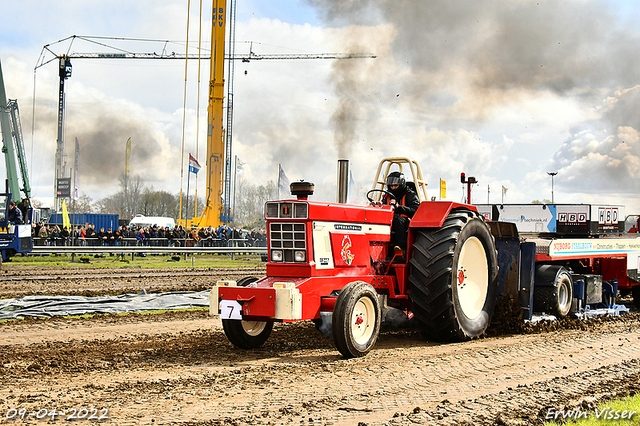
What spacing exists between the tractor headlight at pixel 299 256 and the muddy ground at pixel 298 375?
1103 mm

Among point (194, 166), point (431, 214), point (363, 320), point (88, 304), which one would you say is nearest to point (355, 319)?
point (363, 320)

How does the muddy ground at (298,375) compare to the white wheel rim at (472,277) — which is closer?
the muddy ground at (298,375)

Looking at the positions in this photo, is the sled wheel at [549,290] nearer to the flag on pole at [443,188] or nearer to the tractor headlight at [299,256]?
the flag on pole at [443,188]

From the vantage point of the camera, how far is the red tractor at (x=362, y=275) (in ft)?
21.6

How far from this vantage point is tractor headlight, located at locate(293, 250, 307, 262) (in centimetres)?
693

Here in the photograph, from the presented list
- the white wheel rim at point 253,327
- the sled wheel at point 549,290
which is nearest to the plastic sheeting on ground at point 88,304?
the white wheel rim at point 253,327

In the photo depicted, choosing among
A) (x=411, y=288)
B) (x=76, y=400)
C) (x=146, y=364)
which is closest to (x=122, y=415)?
(x=76, y=400)

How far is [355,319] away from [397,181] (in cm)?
242

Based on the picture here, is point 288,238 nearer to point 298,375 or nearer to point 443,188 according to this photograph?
point 298,375

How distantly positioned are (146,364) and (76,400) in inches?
57.1

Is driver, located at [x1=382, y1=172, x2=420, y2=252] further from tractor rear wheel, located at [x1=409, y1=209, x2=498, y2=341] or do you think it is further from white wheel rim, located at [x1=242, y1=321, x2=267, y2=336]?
white wheel rim, located at [x1=242, y1=321, x2=267, y2=336]

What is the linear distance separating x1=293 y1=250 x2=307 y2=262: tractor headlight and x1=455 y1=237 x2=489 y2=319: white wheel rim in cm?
213

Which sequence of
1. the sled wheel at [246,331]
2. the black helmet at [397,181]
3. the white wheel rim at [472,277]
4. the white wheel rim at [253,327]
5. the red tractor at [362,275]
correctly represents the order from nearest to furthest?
the red tractor at [362,275]
the sled wheel at [246,331]
the white wheel rim at [253,327]
the white wheel rim at [472,277]
the black helmet at [397,181]

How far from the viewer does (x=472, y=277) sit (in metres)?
8.29
